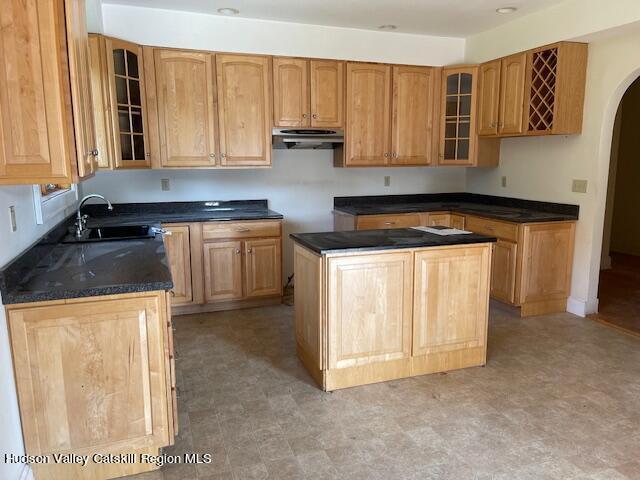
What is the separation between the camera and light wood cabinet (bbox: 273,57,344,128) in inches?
170

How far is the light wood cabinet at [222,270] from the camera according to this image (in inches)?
163

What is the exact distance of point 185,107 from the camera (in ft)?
13.4

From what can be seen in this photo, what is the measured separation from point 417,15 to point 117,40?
2567 mm

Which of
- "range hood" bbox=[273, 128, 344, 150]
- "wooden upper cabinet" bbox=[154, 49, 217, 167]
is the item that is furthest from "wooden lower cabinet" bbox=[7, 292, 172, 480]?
"range hood" bbox=[273, 128, 344, 150]

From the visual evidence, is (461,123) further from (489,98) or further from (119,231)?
(119,231)

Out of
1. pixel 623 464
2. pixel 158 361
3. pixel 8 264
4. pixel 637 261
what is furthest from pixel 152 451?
pixel 637 261

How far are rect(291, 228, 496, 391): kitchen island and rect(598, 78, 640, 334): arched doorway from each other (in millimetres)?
2790

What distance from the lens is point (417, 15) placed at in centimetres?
424

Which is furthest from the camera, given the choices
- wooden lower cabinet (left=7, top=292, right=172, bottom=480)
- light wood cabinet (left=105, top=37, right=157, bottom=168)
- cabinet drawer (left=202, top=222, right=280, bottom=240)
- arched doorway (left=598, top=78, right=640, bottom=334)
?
arched doorway (left=598, top=78, right=640, bottom=334)

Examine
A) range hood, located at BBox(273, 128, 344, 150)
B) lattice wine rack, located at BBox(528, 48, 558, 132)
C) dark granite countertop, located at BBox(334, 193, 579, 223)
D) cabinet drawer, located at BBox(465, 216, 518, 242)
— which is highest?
lattice wine rack, located at BBox(528, 48, 558, 132)

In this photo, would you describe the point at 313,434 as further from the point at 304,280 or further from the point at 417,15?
the point at 417,15

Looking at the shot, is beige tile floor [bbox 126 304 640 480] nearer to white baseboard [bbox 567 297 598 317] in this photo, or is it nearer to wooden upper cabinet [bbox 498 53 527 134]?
white baseboard [bbox 567 297 598 317]

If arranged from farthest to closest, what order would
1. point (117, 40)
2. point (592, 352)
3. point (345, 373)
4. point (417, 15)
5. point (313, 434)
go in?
point (417, 15) → point (117, 40) → point (592, 352) → point (345, 373) → point (313, 434)

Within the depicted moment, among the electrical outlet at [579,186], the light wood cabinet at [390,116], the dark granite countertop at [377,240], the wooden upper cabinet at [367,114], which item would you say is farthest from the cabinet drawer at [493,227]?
the dark granite countertop at [377,240]
